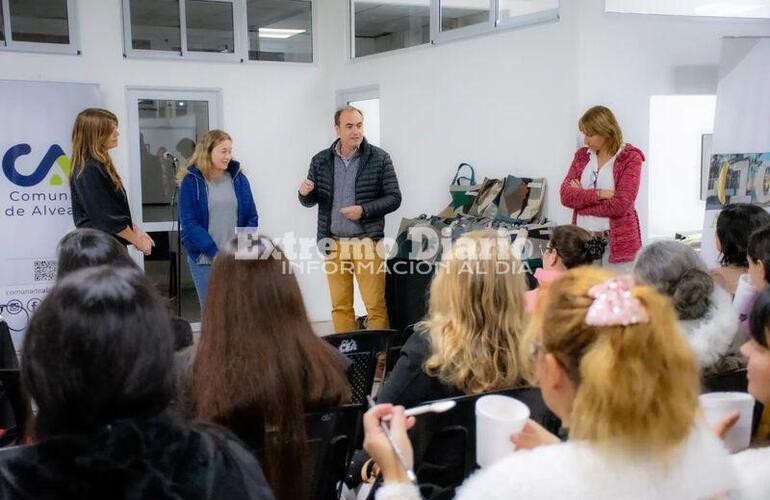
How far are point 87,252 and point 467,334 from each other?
128 centimetres

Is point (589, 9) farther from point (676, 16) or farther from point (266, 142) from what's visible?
point (266, 142)

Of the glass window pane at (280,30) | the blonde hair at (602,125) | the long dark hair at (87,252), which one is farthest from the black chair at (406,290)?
the long dark hair at (87,252)

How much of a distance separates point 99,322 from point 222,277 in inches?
31.0

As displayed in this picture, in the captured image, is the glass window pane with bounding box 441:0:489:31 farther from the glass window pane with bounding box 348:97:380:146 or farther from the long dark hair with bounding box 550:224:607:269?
the long dark hair with bounding box 550:224:607:269

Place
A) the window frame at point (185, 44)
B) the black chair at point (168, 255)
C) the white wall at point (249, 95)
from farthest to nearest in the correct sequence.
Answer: the black chair at point (168, 255) → the window frame at point (185, 44) → the white wall at point (249, 95)

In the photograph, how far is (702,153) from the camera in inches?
192

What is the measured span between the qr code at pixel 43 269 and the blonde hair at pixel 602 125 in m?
3.94

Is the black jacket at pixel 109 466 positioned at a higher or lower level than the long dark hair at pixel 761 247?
lower

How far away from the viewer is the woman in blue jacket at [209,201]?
4406 millimetres

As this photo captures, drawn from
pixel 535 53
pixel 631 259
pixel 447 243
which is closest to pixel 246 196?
pixel 447 243

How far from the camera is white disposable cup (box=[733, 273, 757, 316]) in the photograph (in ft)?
8.54

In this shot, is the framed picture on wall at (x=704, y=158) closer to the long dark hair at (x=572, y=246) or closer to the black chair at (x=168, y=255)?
the long dark hair at (x=572, y=246)

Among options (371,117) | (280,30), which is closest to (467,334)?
(371,117)

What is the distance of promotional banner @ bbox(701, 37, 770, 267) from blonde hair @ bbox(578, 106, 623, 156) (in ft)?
2.18
